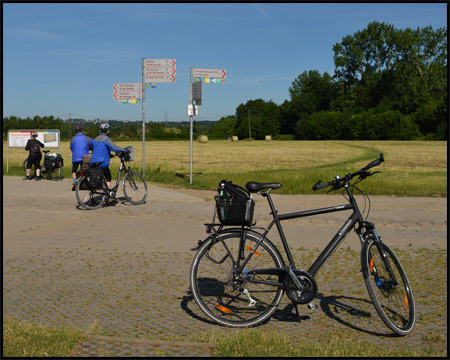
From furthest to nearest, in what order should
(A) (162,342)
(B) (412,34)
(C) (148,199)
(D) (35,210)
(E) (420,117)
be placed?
(B) (412,34)
(E) (420,117)
(C) (148,199)
(D) (35,210)
(A) (162,342)

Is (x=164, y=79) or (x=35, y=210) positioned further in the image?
(x=164, y=79)

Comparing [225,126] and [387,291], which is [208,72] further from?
[225,126]

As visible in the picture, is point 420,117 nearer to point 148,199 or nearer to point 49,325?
point 148,199

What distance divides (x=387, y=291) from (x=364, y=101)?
105 meters

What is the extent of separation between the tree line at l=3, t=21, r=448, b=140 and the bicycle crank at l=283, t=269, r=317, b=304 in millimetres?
85306

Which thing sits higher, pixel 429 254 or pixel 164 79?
pixel 164 79

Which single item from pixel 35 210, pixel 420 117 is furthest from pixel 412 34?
pixel 35 210

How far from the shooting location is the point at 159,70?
18422mm

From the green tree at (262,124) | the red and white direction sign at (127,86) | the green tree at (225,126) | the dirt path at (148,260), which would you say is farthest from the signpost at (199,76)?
the green tree at (225,126)

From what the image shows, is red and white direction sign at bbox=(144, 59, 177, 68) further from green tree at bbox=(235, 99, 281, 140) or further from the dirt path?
green tree at bbox=(235, 99, 281, 140)

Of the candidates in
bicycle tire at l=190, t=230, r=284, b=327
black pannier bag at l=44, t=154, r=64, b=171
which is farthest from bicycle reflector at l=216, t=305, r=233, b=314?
black pannier bag at l=44, t=154, r=64, b=171

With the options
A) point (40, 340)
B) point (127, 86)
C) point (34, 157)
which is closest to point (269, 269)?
point (40, 340)

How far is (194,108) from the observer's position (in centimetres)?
1741

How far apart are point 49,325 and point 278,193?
10.2 meters
